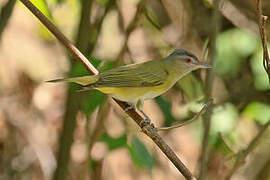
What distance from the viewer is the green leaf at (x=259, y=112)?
12.3 feet

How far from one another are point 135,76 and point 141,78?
0.21ft

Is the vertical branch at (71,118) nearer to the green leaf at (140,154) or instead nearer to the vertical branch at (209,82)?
the green leaf at (140,154)

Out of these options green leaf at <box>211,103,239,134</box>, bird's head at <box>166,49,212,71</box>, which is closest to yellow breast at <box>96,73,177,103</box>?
bird's head at <box>166,49,212,71</box>

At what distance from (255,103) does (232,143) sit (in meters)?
0.67

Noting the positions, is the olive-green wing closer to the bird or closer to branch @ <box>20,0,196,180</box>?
the bird

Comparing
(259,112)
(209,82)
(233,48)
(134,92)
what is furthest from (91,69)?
(233,48)

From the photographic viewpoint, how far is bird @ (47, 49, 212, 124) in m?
2.74

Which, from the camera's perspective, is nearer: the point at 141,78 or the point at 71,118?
the point at 71,118

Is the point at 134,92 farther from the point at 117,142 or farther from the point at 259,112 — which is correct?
the point at 259,112

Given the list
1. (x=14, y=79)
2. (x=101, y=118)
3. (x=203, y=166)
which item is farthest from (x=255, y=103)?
(x=14, y=79)

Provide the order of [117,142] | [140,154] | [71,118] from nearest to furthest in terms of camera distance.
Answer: [140,154], [117,142], [71,118]

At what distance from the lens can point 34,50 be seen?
571 centimetres

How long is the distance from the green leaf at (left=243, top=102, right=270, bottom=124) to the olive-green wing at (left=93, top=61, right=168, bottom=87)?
756 mm

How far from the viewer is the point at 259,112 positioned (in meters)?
3.79
